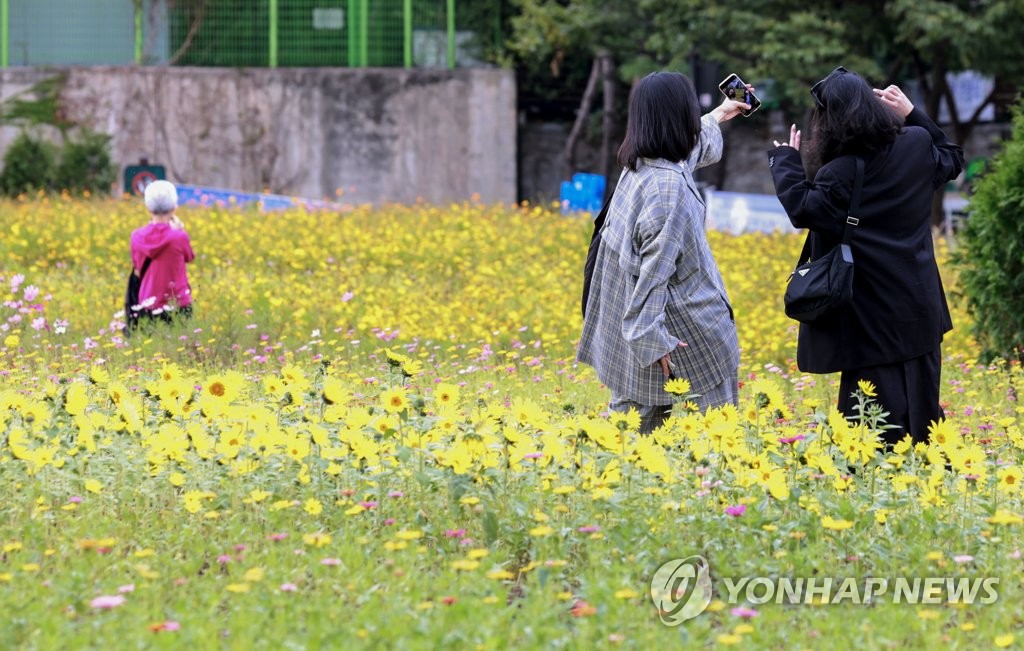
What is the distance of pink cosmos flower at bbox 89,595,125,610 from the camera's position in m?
3.32

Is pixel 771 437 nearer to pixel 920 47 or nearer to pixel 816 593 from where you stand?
pixel 816 593

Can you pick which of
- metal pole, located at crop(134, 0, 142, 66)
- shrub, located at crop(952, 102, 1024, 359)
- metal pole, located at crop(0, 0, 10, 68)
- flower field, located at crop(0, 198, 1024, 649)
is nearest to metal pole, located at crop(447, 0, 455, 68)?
metal pole, located at crop(134, 0, 142, 66)

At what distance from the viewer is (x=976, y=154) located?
74.0 ft

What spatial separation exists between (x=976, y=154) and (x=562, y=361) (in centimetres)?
1634

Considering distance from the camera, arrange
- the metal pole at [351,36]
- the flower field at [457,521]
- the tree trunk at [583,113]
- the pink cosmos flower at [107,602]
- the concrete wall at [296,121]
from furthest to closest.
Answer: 1. the tree trunk at [583,113]
2. the metal pole at [351,36]
3. the concrete wall at [296,121]
4. the flower field at [457,521]
5. the pink cosmos flower at [107,602]

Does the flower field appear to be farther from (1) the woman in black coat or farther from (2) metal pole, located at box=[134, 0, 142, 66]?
(2) metal pole, located at box=[134, 0, 142, 66]

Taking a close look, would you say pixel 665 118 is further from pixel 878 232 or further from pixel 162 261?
pixel 162 261

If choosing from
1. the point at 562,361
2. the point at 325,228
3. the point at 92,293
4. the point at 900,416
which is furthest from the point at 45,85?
the point at 900,416

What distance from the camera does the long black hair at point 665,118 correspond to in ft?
16.2

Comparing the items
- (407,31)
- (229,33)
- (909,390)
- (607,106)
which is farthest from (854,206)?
(607,106)

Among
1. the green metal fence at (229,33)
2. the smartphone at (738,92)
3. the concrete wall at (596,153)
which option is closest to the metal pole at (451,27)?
the green metal fence at (229,33)

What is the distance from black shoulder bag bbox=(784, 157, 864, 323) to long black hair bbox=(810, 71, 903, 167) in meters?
0.08

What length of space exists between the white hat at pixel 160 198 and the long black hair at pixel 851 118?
14.9 feet

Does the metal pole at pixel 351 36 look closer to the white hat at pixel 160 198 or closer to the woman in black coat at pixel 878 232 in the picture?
the white hat at pixel 160 198
